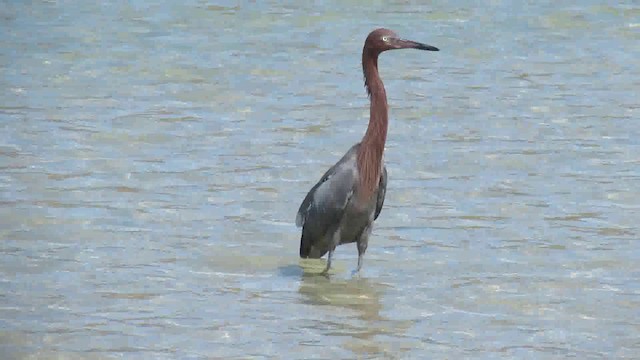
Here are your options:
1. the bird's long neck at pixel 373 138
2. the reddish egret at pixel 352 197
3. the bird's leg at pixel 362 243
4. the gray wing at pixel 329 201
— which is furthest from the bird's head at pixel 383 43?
the bird's leg at pixel 362 243

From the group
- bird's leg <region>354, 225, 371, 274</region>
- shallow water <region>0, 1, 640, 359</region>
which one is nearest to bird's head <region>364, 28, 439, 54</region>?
bird's leg <region>354, 225, 371, 274</region>

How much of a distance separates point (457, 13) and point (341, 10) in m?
1.56

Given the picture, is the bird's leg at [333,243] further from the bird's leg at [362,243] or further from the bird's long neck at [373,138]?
the bird's long neck at [373,138]

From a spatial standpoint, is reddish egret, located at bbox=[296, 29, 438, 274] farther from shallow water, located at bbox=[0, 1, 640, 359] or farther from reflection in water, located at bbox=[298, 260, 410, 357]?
shallow water, located at bbox=[0, 1, 640, 359]

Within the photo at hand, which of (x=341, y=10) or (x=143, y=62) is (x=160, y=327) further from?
(x=341, y=10)

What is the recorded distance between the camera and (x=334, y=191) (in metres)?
9.80

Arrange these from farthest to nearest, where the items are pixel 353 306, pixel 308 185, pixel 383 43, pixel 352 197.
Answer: pixel 308 185 → pixel 383 43 → pixel 352 197 → pixel 353 306

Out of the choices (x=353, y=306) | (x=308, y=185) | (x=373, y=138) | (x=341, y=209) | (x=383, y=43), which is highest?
Result: (x=383, y=43)

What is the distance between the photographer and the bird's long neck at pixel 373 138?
9.74 metres

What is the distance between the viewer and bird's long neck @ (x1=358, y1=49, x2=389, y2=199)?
974 cm

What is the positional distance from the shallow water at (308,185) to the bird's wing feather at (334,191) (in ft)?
1.40

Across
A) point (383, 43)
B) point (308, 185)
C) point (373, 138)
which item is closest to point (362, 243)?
point (373, 138)

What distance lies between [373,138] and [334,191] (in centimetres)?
40

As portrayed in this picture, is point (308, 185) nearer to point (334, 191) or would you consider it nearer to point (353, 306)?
point (334, 191)
